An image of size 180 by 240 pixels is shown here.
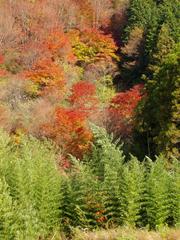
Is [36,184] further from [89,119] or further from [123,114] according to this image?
[123,114]

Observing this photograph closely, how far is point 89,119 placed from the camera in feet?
88.9

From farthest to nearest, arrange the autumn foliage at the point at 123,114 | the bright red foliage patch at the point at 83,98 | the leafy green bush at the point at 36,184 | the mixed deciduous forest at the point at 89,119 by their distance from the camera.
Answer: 1. the bright red foliage patch at the point at 83,98
2. the autumn foliage at the point at 123,114
3. the leafy green bush at the point at 36,184
4. the mixed deciduous forest at the point at 89,119

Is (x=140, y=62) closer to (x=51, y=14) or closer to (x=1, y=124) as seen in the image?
(x=51, y=14)

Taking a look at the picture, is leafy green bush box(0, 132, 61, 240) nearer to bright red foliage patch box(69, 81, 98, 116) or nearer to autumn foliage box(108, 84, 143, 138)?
autumn foliage box(108, 84, 143, 138)

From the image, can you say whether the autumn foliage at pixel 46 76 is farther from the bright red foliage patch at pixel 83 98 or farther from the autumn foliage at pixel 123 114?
the autumn foliage at pixel 123 114

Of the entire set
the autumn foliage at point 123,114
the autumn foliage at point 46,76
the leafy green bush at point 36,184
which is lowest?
the autumn foliage at point 46,76

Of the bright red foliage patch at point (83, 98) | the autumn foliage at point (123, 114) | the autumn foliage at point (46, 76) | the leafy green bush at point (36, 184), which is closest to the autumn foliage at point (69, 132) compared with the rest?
the autumn foliage at point (123, 114)

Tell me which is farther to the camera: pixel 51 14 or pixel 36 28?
pixel 51 14

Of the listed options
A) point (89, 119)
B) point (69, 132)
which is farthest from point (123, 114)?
point (69, 132)

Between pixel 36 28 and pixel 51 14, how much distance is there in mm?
3346

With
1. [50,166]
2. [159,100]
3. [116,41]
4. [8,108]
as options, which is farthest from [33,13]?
[50,166]

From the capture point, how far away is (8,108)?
99.9ft

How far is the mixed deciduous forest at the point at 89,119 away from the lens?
11219mm

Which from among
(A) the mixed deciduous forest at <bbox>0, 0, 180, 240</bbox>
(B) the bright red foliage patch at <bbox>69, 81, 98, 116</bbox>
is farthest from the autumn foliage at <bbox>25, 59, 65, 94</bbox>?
(B) the bright red foliage patch at <bbox>69, 81, 98, 116</bbox>
